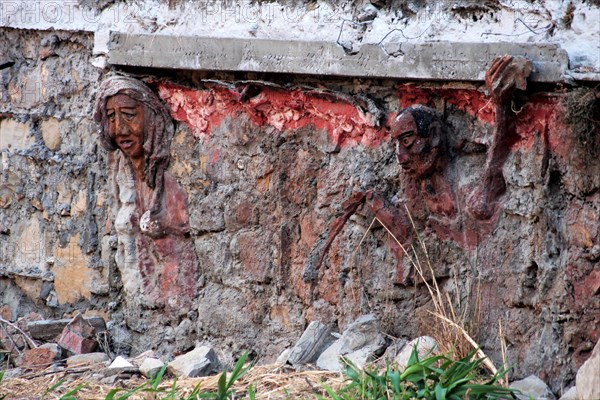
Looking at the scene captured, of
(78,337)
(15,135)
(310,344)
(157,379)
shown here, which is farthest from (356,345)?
(15,135)

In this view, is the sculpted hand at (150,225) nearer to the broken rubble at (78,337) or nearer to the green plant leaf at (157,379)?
the broken rubble at (78,337)

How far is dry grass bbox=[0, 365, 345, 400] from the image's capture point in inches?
227

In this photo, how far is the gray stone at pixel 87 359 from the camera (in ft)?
22.1

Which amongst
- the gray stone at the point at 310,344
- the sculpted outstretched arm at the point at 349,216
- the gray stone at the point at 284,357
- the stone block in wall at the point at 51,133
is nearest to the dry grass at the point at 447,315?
the sculpted outstretched arm at the point at 349,216

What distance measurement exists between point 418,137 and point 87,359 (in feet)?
6.59

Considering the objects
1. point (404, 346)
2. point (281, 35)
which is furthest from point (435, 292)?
point (281, 35)

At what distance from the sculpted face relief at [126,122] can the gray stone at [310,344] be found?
1313 mm

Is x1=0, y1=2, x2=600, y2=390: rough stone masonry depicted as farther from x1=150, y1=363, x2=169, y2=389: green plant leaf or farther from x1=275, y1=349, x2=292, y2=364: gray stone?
x1=150, y1=363, x2=169, y2=389: green plant leaf

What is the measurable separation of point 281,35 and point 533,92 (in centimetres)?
131

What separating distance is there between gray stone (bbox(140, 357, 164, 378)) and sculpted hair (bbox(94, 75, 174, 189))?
0.98 meters

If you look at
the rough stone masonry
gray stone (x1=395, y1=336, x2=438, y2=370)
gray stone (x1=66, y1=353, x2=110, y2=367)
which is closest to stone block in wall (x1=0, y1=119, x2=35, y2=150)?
the rough stone masonry

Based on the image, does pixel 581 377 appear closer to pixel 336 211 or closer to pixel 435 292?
pixel 435 292

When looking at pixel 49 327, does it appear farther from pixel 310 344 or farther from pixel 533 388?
pixel 533 388

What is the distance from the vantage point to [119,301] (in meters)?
7.21
